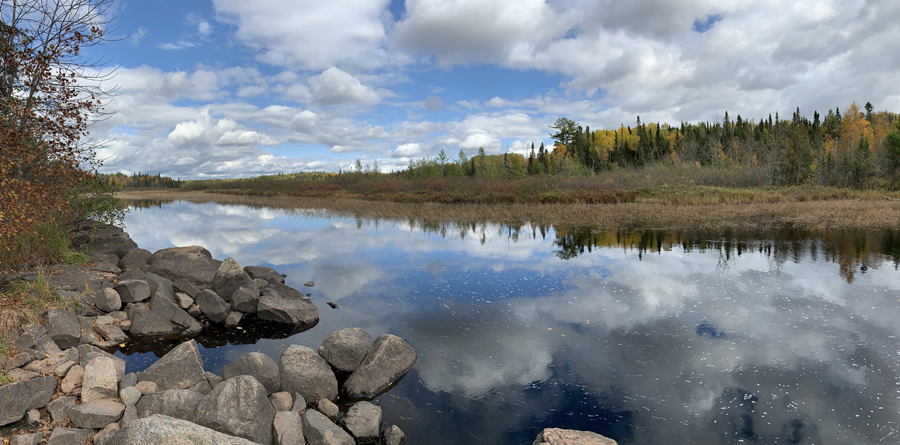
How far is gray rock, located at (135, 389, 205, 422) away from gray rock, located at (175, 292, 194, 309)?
15.7ft

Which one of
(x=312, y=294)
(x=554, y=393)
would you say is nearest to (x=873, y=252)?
(x=554, y=393)

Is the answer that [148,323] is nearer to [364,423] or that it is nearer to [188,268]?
[188,268]

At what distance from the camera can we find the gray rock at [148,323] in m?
8.68

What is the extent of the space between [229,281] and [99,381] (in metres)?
5.14

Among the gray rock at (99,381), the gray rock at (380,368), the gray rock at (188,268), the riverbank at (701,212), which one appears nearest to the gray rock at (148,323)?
the gray rock at (188,268)

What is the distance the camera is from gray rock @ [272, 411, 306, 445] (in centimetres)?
501

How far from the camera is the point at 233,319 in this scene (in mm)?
9586

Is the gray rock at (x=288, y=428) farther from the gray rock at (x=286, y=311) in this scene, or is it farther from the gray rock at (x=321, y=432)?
the gray rock at (x=286, y=311)

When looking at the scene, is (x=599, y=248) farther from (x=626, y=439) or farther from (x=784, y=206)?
(x=784, y=206)

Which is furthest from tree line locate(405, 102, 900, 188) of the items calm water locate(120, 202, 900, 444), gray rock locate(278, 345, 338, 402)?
gray rock locate(278, 345, 338, 402)

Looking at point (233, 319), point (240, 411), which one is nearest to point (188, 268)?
point (233, 319)

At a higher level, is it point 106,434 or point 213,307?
point 213,307

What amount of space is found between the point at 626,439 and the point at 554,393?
1222 millimetres

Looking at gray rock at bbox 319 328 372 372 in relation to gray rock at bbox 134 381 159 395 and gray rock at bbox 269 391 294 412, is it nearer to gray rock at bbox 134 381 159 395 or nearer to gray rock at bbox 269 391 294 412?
gray rock at bbox 269 391 294 412
